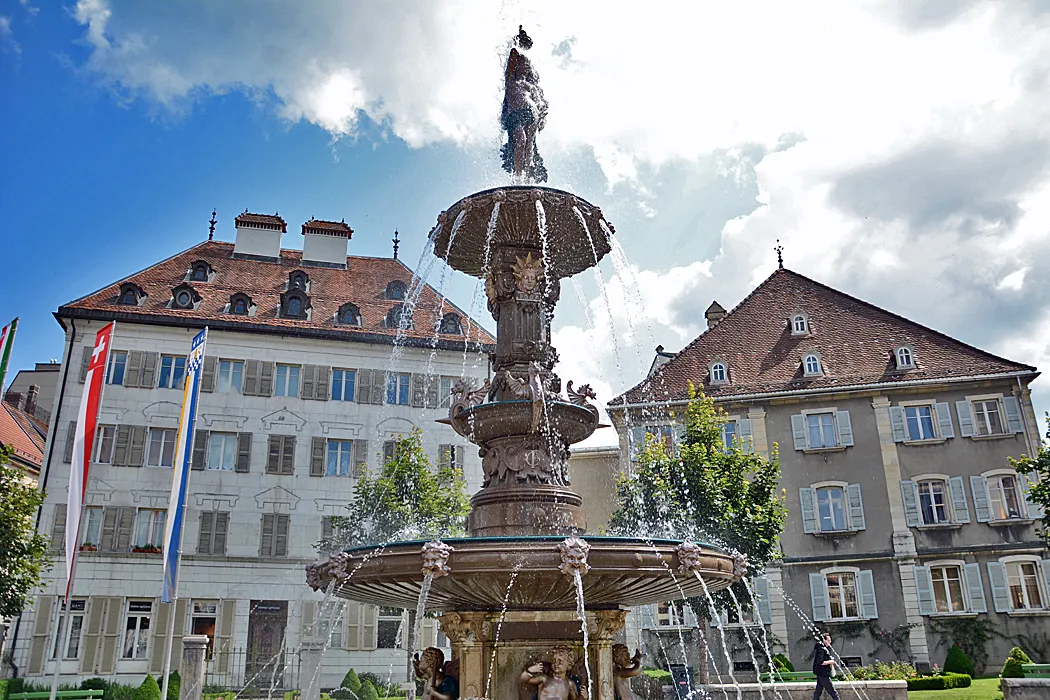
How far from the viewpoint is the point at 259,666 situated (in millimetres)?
30859

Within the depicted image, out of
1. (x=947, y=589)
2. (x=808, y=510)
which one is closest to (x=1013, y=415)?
(x=947, y=589)

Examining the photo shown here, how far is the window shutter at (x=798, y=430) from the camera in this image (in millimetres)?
33091

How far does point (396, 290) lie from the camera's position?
132 feet

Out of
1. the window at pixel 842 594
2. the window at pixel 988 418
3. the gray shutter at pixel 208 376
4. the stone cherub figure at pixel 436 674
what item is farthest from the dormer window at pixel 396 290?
the stone cherub figure at pixel 436 674

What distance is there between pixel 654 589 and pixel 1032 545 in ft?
92.6

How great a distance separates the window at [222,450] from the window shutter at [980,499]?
2988cm

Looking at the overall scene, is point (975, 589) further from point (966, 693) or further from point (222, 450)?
point (222, 450)

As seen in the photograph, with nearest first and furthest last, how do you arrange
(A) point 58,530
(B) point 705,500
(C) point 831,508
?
(B) point 705,500 < (A) point 58,530 < (C) point 831,508

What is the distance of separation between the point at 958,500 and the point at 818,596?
6678 millimetres

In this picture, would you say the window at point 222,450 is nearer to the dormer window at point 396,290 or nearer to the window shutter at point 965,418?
the dormer window at point 396,290

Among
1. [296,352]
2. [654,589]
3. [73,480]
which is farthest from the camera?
[296,352]

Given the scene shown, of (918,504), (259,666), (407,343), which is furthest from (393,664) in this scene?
(918,504)

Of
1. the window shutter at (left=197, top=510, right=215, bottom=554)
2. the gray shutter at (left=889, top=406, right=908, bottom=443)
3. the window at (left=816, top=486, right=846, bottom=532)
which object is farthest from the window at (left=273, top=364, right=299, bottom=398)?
the gray shutter at (left=889, top=406, right=908, bottom=443)

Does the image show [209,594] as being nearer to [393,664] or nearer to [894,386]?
[393,664]
